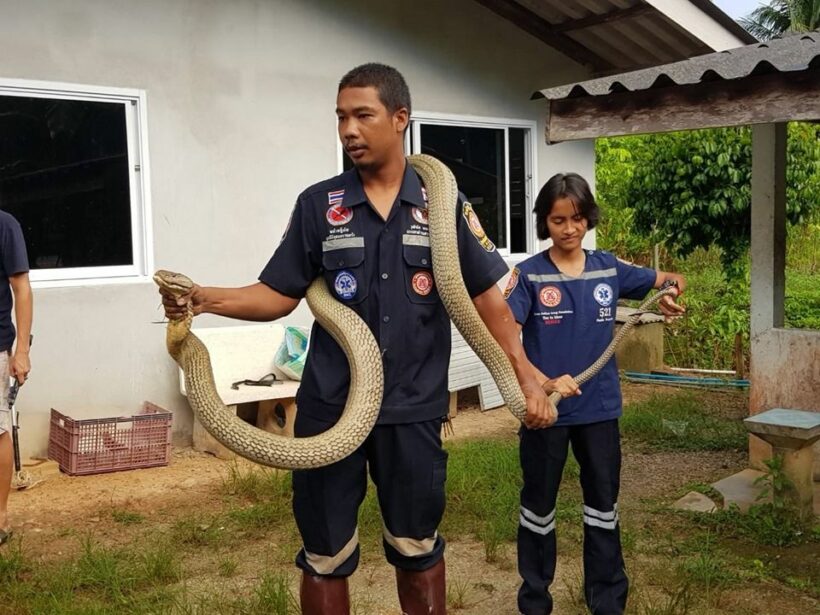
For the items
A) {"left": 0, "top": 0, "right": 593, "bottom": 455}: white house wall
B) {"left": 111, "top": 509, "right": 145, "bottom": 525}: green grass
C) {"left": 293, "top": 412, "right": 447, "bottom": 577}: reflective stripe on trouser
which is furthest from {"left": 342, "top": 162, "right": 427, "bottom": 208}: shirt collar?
{"left": 0, "top": 0, "right": 593, "bottom": 455}: white house wall

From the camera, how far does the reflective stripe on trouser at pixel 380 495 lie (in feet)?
9.02

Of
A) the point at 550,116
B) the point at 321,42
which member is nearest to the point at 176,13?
the point at 321,42

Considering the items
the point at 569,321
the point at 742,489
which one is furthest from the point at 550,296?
the point at 742,489

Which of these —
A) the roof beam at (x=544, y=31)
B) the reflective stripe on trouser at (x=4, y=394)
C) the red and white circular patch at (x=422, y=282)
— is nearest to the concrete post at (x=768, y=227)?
the roof beam at (x=544, y=31)

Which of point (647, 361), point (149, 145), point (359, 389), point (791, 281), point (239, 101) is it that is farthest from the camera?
point (791, 281)

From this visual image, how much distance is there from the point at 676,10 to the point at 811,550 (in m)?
4.78

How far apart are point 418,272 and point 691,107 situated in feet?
7.56

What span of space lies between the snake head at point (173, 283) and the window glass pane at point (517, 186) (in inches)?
264

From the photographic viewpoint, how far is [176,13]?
671cm

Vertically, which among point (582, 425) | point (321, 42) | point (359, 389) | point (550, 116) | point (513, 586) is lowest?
point (513, 586)

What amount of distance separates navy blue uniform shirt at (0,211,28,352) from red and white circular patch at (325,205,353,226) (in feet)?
8.26

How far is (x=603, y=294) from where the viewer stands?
3557mm

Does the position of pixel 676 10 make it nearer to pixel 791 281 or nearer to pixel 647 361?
pixel 647 361

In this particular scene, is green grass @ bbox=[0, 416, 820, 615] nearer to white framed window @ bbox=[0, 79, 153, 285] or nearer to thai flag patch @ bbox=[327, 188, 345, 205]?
thai flag patch @ bbox=[327, 188, 345, 205]
